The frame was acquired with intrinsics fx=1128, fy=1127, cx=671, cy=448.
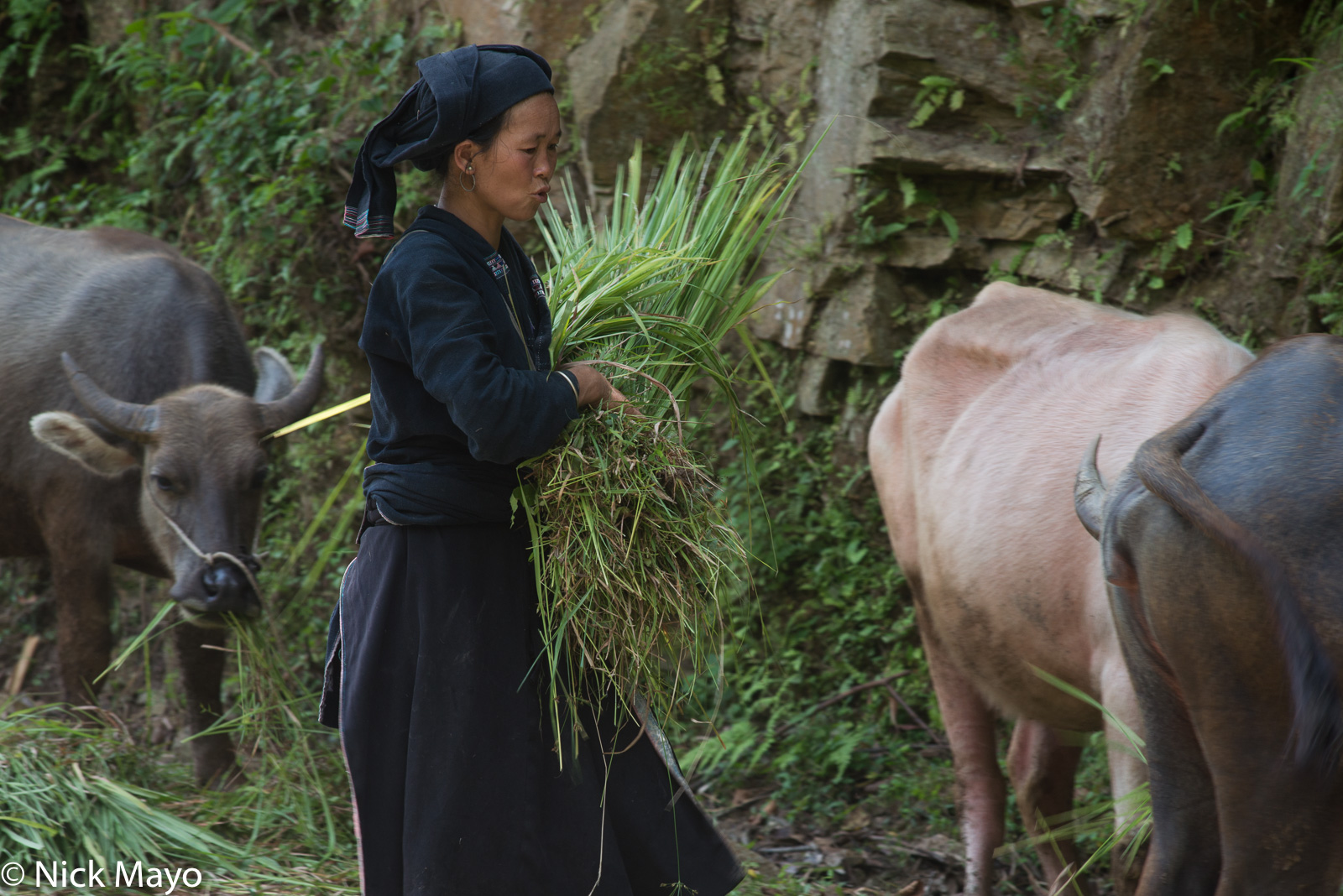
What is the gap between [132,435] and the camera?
4152 mm

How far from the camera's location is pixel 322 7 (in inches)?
279

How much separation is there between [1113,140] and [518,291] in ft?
10.4

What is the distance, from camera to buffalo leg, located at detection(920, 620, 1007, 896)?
151 inches

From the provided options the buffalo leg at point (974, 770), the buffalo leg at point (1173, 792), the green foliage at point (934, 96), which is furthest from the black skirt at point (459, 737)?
the green foliage at point (934, 96)

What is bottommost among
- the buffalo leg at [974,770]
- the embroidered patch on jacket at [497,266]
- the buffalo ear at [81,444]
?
the buffalo leg at [974,770]

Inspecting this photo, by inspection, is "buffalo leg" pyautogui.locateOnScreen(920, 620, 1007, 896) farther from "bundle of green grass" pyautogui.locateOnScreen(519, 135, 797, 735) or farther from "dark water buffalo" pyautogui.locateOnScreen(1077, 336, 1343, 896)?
"bundle of green grass" pyautogui.locateOnScreen(519, 135, 797, 735)

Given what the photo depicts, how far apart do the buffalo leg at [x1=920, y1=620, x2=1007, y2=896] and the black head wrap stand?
2.64m

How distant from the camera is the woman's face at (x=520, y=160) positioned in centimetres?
229

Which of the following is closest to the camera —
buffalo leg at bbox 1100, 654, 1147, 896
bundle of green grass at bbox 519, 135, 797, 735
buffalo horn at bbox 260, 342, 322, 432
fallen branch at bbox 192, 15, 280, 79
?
bundle of green grass at bbox 519, 135, 797, 735

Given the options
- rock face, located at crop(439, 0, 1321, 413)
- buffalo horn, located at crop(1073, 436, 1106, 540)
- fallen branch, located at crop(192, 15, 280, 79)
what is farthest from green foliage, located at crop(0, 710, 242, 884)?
fallen branch, located at crop(192, 15, 280, 79)

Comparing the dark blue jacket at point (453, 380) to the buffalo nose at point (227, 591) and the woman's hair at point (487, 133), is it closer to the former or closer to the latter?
the woman's hair at point (487, 133)

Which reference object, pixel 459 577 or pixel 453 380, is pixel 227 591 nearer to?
pixel 459 577

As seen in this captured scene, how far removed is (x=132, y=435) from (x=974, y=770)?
129 inches

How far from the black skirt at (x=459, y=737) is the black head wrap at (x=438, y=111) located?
0.71m
